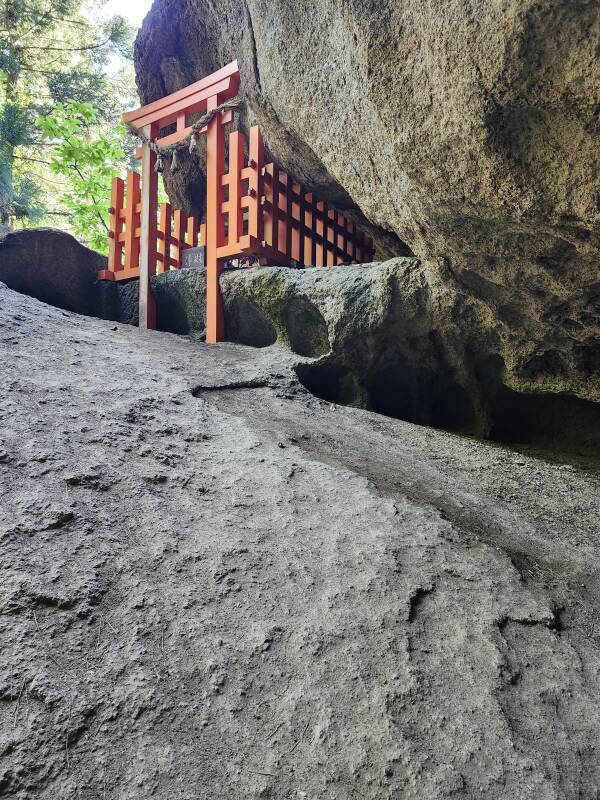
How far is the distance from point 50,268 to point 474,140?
12.5 ft

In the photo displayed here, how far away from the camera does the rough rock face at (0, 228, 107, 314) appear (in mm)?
4426

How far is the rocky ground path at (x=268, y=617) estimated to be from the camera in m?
0.98

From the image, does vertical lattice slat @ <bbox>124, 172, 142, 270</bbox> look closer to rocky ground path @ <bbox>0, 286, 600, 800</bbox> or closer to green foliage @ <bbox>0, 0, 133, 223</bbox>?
rocky ground path @ <bbox>0, 286, 600, 800</bbox>

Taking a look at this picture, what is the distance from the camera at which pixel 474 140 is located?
77.6 inches

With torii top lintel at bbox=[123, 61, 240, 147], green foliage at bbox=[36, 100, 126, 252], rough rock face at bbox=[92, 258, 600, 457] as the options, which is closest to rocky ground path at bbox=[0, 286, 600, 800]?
rough rock face at bbox=[92, 258, 600, 457]

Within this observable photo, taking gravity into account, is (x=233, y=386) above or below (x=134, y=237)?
below

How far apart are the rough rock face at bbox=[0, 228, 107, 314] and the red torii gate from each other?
0.80ft

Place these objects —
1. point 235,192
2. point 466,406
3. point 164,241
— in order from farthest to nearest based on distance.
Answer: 1. point 164,241
2. point 235,192
3. point 466,406

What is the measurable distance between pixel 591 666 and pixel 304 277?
290 cm

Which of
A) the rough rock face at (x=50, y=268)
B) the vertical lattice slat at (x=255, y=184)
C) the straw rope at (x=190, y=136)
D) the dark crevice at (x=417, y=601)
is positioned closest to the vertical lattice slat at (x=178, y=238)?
the straw rope at (x=190, y=136)

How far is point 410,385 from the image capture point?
369 cm

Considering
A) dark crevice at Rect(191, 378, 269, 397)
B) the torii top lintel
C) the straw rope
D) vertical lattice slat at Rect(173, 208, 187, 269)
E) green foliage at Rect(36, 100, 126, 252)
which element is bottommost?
dark crevice at Rect(191, 378, 269, 397)

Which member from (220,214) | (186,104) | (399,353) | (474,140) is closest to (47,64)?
(186,104)

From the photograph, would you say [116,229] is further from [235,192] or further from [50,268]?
[235,192]
